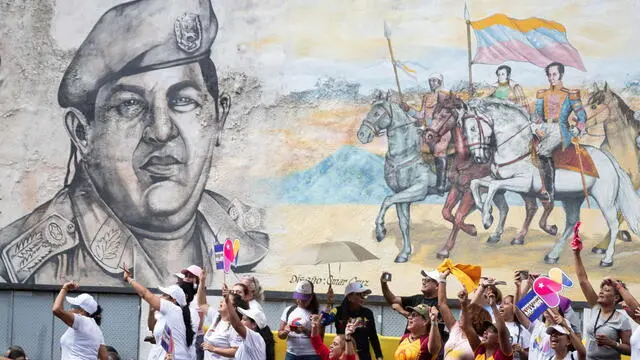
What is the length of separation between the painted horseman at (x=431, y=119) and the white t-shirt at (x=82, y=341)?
25.2 feet

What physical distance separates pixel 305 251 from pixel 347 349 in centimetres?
853

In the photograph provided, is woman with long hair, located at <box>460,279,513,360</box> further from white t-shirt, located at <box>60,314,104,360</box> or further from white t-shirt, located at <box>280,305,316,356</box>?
white t-shirt, located at <box>60,314,104,360</box>

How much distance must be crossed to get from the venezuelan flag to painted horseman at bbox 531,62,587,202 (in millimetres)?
265

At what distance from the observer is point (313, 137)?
68.1 ft

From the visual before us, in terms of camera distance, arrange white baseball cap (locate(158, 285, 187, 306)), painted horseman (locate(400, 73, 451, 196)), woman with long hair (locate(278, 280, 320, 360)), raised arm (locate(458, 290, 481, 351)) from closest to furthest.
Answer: raised arm (locate(458, 290, 481, 351)) < white baseball cap (locate(158, 285, 187, 306)) < woman with long hair (locate(278, 280, 320, 360)) < painted horseman (locate(400, 73, 451, 196))

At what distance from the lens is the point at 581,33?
63.0ft

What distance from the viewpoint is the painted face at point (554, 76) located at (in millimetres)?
19188

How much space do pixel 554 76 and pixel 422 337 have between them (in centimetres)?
863

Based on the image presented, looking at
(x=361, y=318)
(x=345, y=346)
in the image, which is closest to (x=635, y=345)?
(x=345, y=346)

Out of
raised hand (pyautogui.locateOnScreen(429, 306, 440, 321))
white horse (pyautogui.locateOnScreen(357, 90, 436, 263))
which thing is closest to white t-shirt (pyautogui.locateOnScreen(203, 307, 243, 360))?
raised hand (pyautogui.locateOnScreen(429, 306, 440, 321))

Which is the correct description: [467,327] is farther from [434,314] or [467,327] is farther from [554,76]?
[554,76]

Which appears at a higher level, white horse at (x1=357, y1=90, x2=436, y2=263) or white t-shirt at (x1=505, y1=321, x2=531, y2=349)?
white horse at (x1=357, y1=90, x2=436, y2=263)

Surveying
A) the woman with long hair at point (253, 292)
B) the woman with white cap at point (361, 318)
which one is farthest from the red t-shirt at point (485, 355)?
the woman with long hair at point (253, 292)

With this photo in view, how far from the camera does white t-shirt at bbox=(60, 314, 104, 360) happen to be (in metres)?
13.6
